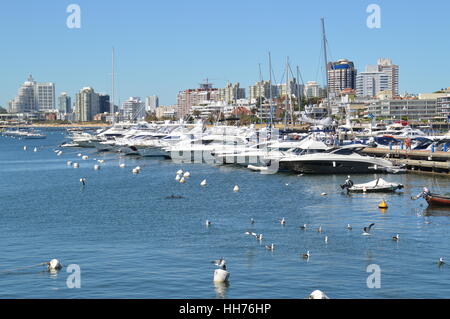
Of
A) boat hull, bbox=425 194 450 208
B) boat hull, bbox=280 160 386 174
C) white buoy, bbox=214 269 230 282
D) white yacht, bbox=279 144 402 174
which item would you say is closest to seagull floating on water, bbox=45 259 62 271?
white buoy, bbox=214 269 230 282

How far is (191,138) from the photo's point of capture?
8481cm

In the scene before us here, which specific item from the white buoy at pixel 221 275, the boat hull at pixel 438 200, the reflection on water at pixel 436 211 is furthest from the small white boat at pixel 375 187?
the white buoy at pixel 221 275

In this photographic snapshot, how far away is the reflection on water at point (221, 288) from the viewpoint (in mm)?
20031

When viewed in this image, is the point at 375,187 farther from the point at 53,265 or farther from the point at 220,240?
the point at 53,265

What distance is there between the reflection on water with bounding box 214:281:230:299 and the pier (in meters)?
39.1

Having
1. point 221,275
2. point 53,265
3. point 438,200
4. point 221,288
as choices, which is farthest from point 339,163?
point 221,288

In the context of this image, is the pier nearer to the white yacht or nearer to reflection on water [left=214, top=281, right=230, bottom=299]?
the white yacht

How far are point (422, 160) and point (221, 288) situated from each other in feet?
145

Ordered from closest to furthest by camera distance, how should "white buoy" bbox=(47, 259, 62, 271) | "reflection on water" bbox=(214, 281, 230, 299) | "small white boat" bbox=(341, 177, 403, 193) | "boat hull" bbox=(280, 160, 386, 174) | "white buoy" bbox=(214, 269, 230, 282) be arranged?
"reflection on water" bbox=(214, 281, 230, 299)
"white buoy" bbox=(214, 269, 230, 282)
"white buoy" bbox=(47, 259, 62, 271)
"small white boat" bbox=(341, 177, 403, 193)
"boat hull" bbox=(280, 160, 386, 174)

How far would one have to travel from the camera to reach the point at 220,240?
2850 cm

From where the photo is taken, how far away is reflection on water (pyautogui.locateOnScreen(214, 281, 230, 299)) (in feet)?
65.7

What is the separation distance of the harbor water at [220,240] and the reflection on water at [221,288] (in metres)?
0.07
